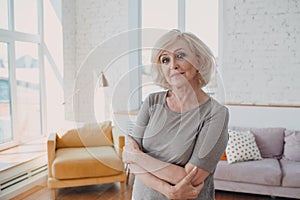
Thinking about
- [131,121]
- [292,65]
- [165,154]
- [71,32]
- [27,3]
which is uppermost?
[27,3]

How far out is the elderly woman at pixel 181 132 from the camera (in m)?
0.99

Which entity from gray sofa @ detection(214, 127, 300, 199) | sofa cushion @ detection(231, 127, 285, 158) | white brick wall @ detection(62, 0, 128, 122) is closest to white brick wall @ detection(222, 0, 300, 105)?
sofa cushion @ detection(231, 127, 285, 158)

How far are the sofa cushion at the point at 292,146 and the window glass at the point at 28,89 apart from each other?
3.24 metres

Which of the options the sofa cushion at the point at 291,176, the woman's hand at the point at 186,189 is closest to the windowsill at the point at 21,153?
the woman's hand at the point at 186,189

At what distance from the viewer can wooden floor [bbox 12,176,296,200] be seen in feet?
9.71

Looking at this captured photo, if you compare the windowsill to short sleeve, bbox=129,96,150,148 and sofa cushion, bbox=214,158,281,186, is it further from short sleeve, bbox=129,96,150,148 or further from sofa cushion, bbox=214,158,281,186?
short sleeve, bbox=129,96,150,148

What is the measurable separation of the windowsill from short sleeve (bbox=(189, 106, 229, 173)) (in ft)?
8.01

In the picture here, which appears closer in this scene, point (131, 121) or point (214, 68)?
point (214, 68)

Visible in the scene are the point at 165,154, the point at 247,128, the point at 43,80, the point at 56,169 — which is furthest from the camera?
the point at 43,80

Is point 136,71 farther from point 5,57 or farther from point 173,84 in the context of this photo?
point 5,57

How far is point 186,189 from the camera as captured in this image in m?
1.00

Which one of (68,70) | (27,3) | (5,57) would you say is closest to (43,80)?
(68,70)

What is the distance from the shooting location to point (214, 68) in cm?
107

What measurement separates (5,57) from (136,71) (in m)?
2.93
